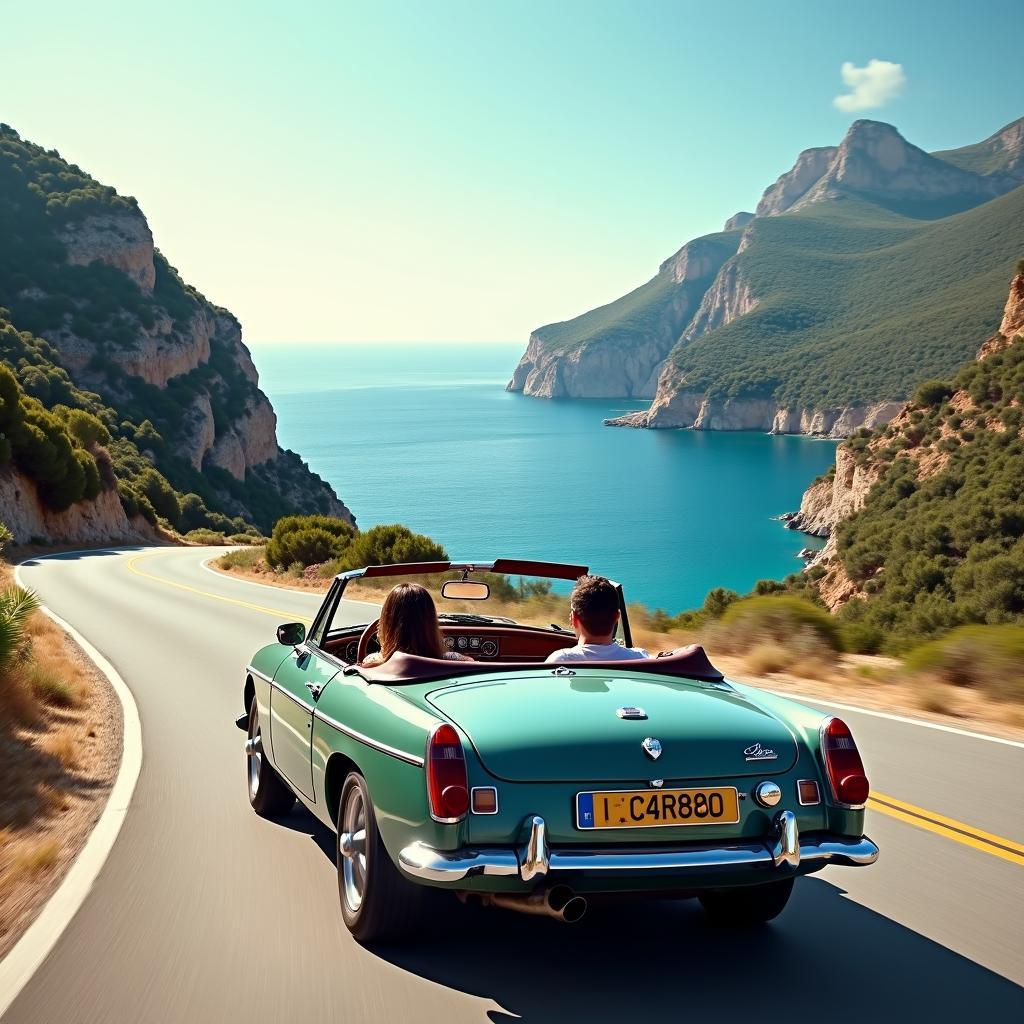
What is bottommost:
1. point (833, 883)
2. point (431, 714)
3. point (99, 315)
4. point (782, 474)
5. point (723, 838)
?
point (782, 474)

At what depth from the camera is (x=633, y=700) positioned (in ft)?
13.0

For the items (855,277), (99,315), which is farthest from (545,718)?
(855,277)

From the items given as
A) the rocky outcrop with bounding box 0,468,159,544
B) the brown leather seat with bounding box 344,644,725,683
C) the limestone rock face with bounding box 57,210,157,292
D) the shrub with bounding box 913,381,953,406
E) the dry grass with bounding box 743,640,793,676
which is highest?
the limestone rock face with bounding box 57,210,157,292

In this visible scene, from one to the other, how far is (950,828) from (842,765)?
7.56 ft

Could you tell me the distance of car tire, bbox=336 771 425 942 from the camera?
391 centimetres

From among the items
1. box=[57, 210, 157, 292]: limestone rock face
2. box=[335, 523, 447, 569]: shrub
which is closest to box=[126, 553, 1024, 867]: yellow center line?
Answer: box=[335, 523, 447, 569]: shrub

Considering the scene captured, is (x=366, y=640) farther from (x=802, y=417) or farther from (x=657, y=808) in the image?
(x=802, y=417)

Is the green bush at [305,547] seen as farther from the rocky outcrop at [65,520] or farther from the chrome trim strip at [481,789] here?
the chrome trim strip at [481,789]

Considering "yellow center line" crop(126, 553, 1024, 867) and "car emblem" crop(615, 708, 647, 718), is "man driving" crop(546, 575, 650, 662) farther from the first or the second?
"yellow center line" crop(126, 553, 1024, 867)

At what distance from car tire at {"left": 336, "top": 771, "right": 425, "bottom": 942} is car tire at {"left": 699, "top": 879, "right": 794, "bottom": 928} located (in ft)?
3.67

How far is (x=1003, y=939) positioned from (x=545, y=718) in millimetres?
2021

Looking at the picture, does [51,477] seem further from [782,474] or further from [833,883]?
[782,474]

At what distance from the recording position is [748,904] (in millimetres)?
4246

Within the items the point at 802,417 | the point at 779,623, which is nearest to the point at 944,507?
the point at 779,623
